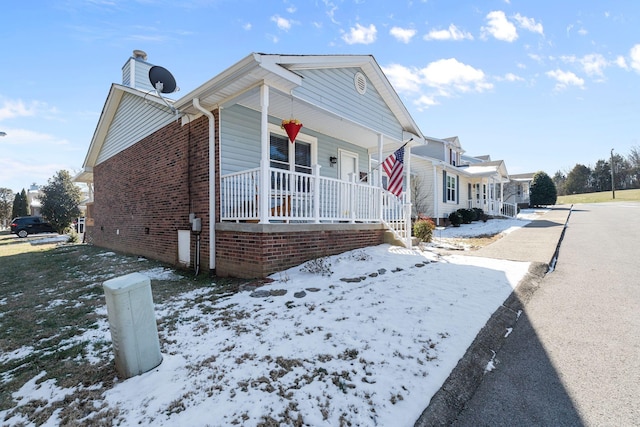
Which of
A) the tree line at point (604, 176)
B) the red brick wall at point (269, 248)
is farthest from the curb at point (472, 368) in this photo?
the tree line at point (604, 176)

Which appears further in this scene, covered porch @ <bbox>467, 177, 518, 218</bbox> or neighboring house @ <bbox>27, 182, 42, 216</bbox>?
neighboring house @ <bbox>27, 182, 42, 216</bbox>

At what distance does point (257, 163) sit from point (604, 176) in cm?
6488

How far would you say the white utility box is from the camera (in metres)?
2.77

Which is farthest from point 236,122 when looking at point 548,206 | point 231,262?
point 548,206

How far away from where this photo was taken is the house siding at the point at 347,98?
6805 millimetres

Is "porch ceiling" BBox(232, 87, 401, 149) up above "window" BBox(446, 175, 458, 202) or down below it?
above

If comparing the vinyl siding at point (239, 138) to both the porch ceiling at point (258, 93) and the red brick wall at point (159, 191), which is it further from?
the red brick wall at point (159, 191)

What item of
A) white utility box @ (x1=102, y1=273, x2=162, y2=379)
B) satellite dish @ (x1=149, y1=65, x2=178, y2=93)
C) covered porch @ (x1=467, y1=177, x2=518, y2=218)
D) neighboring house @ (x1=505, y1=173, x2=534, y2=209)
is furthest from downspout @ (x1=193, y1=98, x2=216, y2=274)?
neighboring house @ (x1=505, y1=173, x2=534, y2=209)

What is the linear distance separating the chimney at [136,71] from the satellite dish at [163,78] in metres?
3.53

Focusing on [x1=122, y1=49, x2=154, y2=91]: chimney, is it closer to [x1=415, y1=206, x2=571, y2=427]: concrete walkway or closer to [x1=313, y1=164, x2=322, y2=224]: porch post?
[x1=313, y1=164, x2=322, y2=224]: porch post

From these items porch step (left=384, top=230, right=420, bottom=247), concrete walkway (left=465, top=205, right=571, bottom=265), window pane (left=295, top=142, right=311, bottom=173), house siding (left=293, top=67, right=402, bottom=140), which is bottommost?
concrete walkway (left=465, top=205, right=571, bottom=265)

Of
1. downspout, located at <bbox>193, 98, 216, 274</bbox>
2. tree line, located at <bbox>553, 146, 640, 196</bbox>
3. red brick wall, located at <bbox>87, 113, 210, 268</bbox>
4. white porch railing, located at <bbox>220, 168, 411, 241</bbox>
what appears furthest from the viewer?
tree line, located at <bbox>553, 146, 640, 196</bbox>

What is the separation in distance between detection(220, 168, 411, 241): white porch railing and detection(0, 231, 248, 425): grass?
4.99 feet

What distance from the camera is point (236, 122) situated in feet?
23.4
